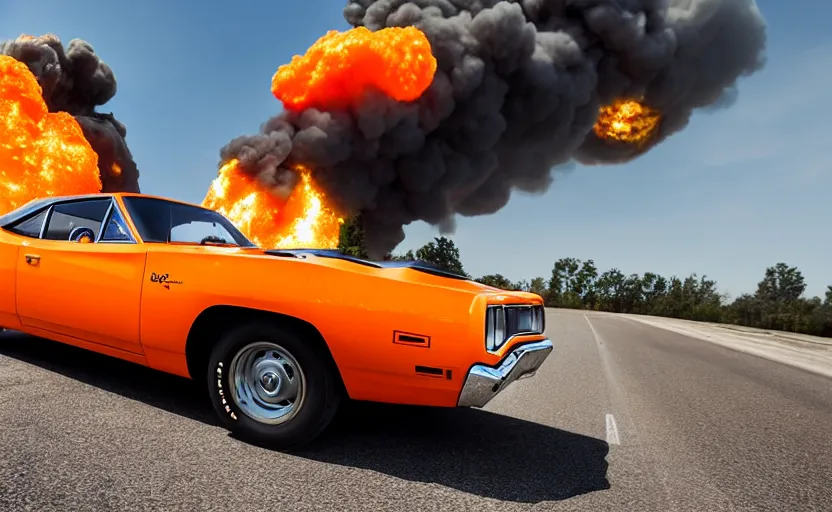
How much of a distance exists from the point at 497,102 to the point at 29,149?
81.8 feet

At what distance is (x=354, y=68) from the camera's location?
26.2 metres

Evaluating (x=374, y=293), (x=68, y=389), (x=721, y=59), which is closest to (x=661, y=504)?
(x=374, y=293)

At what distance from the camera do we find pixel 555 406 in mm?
5020

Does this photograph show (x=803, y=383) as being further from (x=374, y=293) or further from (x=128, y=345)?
(x=128, y=345)

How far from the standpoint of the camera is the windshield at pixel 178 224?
3850 millimetres

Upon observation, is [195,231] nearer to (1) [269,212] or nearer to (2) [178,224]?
(2) [178,224]

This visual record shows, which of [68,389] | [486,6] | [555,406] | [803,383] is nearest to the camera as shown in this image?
[68,389]

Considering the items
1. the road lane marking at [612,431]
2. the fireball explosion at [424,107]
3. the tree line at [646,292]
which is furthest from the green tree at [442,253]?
the road lane marking at [612,431]

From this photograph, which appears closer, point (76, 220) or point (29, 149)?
point (76, 220)


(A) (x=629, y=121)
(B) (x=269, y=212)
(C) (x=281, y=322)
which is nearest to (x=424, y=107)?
(B) (x=269, y=212)

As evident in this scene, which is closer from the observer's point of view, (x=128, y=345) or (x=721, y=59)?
(x=128, y=345)

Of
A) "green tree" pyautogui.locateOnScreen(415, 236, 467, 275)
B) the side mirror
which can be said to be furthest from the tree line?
the side mirror

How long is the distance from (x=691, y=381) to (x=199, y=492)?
274 inches

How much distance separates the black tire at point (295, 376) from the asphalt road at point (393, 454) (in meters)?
0.10
